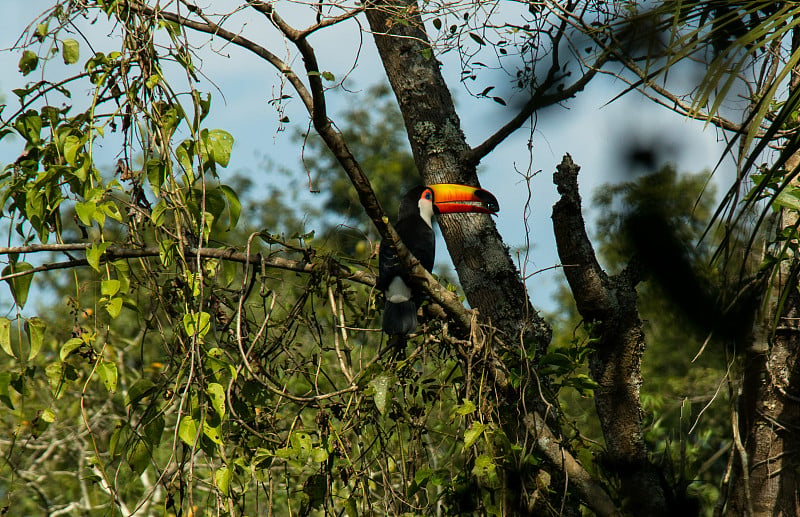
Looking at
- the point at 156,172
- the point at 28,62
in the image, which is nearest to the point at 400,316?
the point at 156,172

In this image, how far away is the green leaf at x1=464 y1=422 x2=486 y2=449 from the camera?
201 centimetres

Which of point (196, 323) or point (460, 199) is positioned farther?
point (460, 199)

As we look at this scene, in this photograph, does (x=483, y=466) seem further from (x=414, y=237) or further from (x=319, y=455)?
(x=414, y=237)

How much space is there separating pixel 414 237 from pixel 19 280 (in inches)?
83.3

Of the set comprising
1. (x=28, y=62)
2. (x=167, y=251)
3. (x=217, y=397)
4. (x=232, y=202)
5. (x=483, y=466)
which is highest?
(x=28, y=62)

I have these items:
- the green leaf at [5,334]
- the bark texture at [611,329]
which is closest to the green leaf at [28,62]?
the green leaf at [5,334]

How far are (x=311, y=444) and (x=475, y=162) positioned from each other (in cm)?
147

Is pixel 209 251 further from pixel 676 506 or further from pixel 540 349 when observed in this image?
pixel 676 506

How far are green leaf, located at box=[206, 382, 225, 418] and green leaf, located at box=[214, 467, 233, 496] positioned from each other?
8.2 inches

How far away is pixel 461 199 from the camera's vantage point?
3.18 m

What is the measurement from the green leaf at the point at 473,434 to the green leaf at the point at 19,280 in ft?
4.06

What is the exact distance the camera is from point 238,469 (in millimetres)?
2150

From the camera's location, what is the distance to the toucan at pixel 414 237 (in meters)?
2.85

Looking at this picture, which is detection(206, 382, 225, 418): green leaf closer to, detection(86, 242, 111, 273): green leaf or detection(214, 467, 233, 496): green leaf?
detection(214, 467, 233, 496): green leaf
